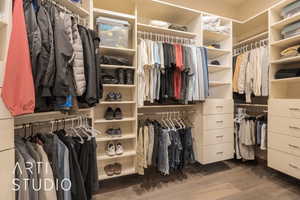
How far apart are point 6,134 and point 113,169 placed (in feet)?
4.05

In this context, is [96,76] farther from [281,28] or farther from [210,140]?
[281,28]

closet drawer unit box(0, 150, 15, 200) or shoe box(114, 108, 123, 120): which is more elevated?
shoe box(114, 108, 123, 120)

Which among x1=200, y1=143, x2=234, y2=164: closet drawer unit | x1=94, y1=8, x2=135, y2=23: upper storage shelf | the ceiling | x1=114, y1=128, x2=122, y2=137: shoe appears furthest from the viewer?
the ceiling

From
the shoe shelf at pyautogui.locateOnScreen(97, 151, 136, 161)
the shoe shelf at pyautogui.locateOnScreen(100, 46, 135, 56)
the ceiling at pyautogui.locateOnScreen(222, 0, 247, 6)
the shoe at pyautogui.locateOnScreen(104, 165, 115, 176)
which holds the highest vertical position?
the ceiling at pyautogui.locateOnScreen(222, 0, 247, 6)

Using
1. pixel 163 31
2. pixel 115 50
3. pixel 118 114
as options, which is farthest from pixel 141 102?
pixel 163 31

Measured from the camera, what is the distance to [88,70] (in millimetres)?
1270

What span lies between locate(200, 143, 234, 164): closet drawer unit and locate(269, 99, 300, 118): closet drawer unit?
739mm

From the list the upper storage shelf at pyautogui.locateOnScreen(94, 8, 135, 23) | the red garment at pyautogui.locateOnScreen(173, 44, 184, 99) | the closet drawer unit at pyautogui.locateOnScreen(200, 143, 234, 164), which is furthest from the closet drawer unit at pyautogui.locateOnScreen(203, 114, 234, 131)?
the upper storage shelf at pyautogui.locateOnScreen(94, 8, 135, 23)

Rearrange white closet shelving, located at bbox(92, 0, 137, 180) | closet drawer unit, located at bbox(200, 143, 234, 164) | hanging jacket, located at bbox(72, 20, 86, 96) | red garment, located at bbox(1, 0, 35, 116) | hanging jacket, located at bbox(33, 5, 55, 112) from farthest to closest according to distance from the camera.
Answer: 1. closet drawer unit, located at bbox(200, 143, 234, 164)
2. white closet shelving, located at bbox(92, 0, 137, 180)
3. hanging jacket, located at bbox(72, 20, 86, 96)
4. hanging jacket, located at bbox(33, 5, 55, 112)
5. red garment, located at bbox(1, 0, 35, 116)

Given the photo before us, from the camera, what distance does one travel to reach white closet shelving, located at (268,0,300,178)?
173 cm

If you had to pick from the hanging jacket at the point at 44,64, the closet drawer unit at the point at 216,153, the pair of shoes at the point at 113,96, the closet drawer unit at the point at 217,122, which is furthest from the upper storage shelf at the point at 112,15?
the closet drawer unit at the point at 216,153

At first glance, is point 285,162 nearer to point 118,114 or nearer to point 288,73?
point 288,73

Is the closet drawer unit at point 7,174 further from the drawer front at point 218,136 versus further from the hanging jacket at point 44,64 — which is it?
the drawer front at point 218,136

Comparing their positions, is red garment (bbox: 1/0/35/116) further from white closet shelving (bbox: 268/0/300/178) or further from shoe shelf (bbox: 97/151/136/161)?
white closet shelving (bbox: 268/0/300/178)
